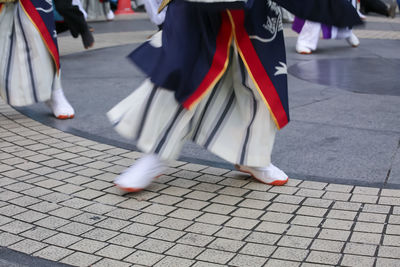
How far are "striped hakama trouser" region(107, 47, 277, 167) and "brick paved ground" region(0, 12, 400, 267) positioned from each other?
270 millimetres

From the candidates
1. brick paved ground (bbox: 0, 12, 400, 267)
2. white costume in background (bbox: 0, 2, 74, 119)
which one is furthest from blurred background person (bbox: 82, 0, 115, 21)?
brick paved ground (bbox: 0, 12, 400, 267)

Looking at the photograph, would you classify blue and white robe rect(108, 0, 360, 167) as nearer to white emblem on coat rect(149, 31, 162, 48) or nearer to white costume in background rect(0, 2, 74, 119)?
white emblem on coat rect(149, 31, 162, 48)

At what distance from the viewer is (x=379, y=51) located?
8.24 m

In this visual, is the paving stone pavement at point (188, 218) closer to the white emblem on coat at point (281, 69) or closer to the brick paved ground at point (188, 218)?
the brick paved ground at point (188, 218)

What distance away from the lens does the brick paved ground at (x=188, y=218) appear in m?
2.65

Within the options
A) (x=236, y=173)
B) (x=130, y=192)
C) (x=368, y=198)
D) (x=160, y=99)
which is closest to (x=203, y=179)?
(x=236, y=173)

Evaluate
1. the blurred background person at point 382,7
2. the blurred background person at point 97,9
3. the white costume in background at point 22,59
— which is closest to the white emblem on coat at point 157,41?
the blurred background person at point 382,7

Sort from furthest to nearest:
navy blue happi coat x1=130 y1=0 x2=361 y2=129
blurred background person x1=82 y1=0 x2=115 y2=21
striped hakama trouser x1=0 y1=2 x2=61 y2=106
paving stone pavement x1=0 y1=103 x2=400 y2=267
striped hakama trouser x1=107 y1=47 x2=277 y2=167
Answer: blurred background person x1=82 y1=0 x2=115 y2=21 → striped hakama trouser x1=0 y1=2 x2=61 y2=106 → striped hakama trouser x1=107 y1=47 x2=277 y2=167 → navy blue happi coat x1=130 y1=0 x2=361 y2=129 → paving stone pavement x1=0 y1=103 x2=400 y2=267

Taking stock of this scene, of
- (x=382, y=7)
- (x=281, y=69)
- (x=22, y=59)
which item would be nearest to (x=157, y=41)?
(x=281, y=69)

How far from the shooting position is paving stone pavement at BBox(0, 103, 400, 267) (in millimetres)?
2646

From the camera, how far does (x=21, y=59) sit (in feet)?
15.5

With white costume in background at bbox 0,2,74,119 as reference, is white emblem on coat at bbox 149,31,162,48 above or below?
above

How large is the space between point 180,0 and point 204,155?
1307mm

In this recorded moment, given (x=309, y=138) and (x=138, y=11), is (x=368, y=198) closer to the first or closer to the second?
(x=309, y=138)
